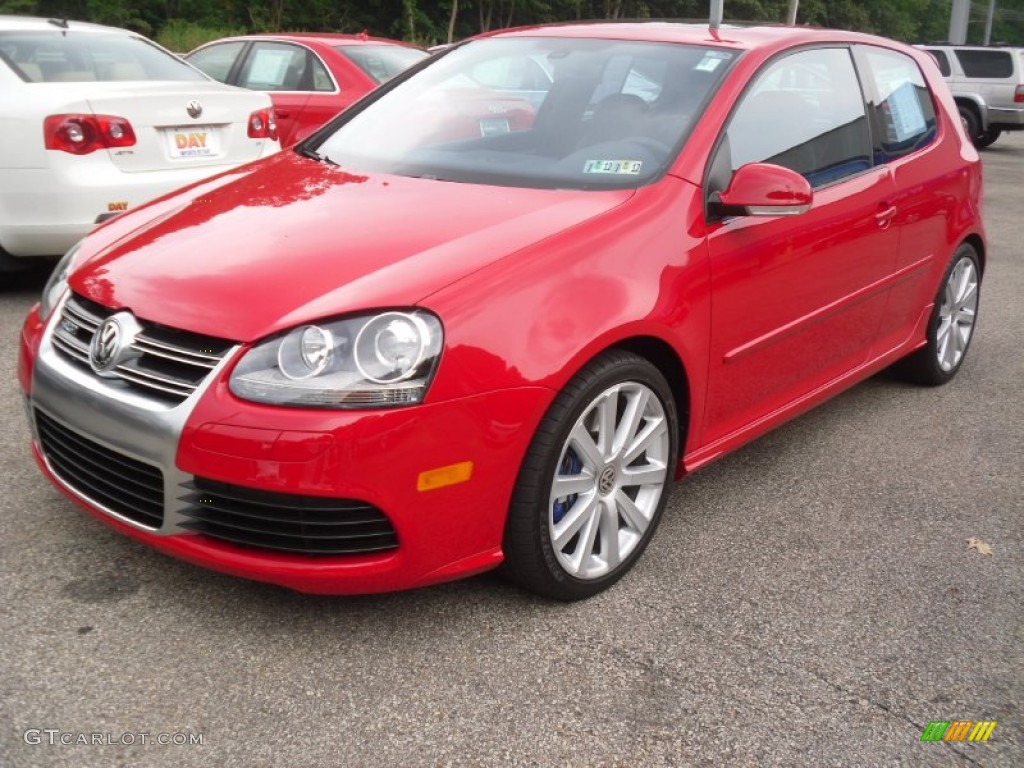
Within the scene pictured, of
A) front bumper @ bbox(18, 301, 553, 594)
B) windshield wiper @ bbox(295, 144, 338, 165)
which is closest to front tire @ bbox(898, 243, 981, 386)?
windshield wiper @ bbox(295, 144, 338, 165)

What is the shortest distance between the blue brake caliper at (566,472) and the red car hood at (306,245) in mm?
567

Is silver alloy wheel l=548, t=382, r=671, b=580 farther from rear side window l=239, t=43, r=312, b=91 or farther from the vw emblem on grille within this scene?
rear side window l=239, t=43, r=312, b=91

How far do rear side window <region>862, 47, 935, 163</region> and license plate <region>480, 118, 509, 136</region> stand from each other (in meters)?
1.48

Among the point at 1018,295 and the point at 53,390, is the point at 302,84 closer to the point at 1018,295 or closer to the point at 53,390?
the point at 1018,295

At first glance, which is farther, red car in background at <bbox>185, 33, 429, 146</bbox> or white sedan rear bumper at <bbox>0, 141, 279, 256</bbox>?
red car in background at <bbox>185, 33, 429, 146</bbox>

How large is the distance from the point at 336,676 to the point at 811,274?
205 cm

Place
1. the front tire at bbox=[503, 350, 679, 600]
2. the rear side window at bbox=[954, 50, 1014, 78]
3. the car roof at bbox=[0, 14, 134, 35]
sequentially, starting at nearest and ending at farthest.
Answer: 1. the front tire at bbox=[503, 350, 679, 600]
2. the car roof at bbox=[0, 14, 134, 35]
3. the rear side window at bbox=[954, 50, 1014, 78]

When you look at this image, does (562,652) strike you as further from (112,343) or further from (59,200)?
(59,200)

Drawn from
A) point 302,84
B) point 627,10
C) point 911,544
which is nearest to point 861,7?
point 627,10

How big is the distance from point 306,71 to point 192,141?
296cm

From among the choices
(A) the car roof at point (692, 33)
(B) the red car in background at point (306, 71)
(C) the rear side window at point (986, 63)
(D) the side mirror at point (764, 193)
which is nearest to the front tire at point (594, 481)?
(D) the side mirror at point (764, 193)

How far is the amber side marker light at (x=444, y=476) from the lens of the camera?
2.45 m

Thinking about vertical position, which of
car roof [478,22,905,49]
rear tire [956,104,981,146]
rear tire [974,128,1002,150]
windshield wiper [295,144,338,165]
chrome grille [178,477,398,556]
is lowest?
rear tire [974,128,1002,150]

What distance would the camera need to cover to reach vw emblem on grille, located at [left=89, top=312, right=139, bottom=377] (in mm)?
2598
